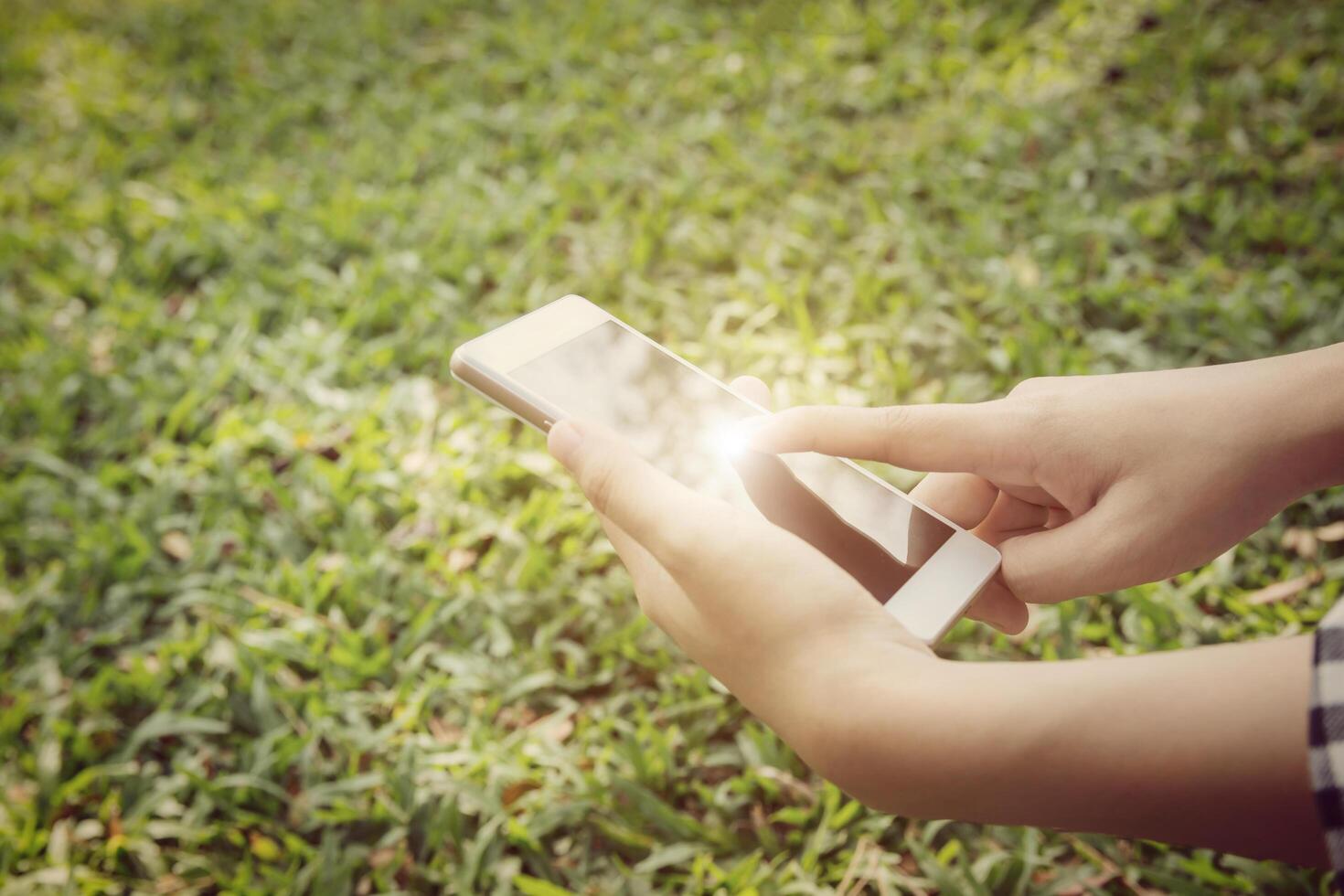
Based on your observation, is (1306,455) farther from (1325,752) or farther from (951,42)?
(951,42)

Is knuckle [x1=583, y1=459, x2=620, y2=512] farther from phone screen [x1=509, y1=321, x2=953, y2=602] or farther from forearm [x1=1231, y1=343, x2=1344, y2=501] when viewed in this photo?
forearm [x1=1231, y1=343, x2=1344, y2=501]

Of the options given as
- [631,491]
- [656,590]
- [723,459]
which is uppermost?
[631,491]

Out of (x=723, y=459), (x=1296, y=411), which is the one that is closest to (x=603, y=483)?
(x=723, y=459)

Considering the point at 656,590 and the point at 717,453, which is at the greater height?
the point at 717,453

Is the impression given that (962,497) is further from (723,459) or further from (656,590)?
(656,590)

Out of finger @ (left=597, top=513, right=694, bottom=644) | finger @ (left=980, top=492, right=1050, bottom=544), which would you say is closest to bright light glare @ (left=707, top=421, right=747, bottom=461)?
finger @ (left=597, top=513, right=694, bottom=644)

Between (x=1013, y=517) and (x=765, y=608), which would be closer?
(x=765, y=608)


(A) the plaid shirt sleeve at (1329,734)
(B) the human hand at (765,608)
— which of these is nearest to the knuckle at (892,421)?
(B) the human hand at (765,608)

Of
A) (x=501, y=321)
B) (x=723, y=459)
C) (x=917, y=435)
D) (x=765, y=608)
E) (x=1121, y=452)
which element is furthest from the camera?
(x=501, y=321)

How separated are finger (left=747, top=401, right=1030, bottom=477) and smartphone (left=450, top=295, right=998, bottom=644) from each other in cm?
10

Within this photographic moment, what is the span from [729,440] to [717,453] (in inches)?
1.4

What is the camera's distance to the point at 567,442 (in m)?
1.46

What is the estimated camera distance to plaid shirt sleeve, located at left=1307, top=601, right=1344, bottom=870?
2.91ft

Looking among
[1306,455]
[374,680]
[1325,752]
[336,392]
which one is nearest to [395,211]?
[336,392]
